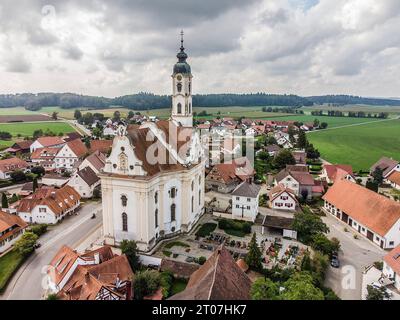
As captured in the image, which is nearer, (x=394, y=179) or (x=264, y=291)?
(x=264, y=291)

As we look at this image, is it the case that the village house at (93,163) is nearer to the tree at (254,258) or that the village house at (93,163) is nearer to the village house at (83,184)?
the village house at (83,184)

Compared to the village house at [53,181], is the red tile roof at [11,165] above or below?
above

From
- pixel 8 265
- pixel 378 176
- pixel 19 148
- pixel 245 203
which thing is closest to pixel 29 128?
pixel 19 148

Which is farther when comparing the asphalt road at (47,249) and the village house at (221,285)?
the asphalt road at (47,249)

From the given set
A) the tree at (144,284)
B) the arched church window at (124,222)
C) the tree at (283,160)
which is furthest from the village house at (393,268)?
the tree at (283,160)

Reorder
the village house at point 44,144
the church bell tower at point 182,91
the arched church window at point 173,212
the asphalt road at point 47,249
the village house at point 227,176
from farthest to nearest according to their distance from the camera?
the village house at point 44,144 → the village house at point 227,176 → the church bell tower at point 182,91 → the arched church window at point 173,212 → the asphalt road at point 47,249

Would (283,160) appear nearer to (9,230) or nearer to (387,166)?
(387,166)

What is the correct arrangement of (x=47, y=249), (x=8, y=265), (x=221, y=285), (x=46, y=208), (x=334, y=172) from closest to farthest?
(x=221, y=285) → (x=8, y=265) → (x=47, y=249) → (x=46, y=208) → (x=334, y=172)

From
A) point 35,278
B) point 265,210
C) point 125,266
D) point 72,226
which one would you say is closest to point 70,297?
point 125,266
